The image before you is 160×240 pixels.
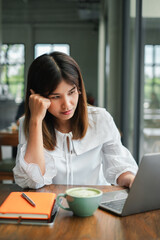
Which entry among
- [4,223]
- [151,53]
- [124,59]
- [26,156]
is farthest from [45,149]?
[124,59]

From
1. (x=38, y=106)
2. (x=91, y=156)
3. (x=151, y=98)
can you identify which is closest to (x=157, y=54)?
(x=151, y=98)

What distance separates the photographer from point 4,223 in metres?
0.87

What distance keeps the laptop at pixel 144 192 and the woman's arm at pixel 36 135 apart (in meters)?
0.40

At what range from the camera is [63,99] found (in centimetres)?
131

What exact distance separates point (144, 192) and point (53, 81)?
0.60 m

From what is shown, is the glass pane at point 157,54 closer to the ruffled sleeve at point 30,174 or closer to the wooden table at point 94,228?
the ruffled sleeve at point 30,174

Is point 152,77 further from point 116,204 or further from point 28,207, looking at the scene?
point 28,207

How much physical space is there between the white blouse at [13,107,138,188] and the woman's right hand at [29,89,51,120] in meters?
0.15

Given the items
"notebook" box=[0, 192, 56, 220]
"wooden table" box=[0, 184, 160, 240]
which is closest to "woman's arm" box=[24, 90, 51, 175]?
"notebook" box=[0, 192, 56, 220]

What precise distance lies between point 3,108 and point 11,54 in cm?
206

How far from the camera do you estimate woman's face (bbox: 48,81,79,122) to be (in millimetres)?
1309

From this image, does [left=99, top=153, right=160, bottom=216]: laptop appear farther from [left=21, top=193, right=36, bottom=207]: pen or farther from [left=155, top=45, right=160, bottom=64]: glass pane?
[left=155, top=45, right=160, bottom=64]: glass pane

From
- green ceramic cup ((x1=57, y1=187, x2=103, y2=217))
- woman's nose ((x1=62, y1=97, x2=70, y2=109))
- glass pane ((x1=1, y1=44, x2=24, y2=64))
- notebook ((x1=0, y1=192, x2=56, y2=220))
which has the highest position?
glass pane ((x1=1, y1=44, x2=24, y2=64))

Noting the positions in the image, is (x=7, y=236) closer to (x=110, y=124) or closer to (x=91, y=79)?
(x=110, y=124)
